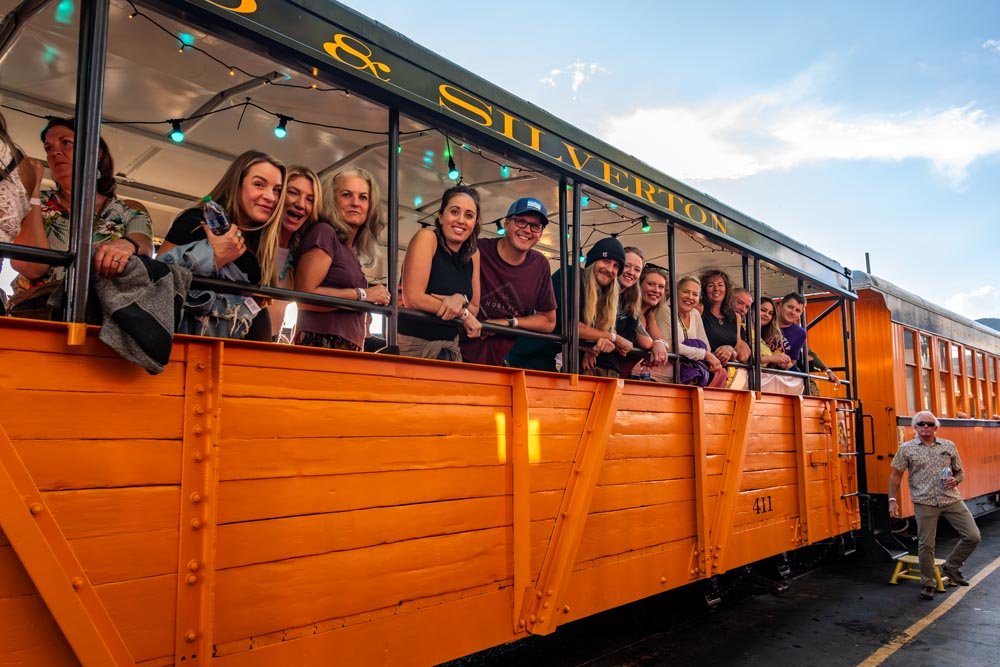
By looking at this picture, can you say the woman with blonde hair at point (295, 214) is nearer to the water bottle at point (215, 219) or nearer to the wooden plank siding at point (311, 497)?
the water bottle at point (215, 219)

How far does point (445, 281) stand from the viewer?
3555mm

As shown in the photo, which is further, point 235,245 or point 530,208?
point 530,208

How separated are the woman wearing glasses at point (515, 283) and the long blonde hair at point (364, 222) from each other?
73cm

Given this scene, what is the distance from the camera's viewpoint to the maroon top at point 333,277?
120 inches

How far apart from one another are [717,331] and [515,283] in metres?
2.29

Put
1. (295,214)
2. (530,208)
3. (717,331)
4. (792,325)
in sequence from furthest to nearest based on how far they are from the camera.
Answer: (792,325) < (717,331) < (530,208) < (295,214)

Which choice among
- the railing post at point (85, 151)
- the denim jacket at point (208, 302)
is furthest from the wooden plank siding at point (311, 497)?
the denim jacket at point (208, 302)

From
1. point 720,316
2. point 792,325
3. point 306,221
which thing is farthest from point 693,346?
point 306,221

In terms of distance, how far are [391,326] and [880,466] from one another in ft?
25.9

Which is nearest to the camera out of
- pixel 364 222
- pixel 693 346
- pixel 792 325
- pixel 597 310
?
pixel 364 222

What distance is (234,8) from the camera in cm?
243

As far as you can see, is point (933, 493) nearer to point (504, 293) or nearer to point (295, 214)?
point (504, 293)

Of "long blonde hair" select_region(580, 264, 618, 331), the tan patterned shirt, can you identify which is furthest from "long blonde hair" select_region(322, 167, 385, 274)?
the tan patterned shirt

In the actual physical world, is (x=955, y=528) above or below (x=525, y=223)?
below
